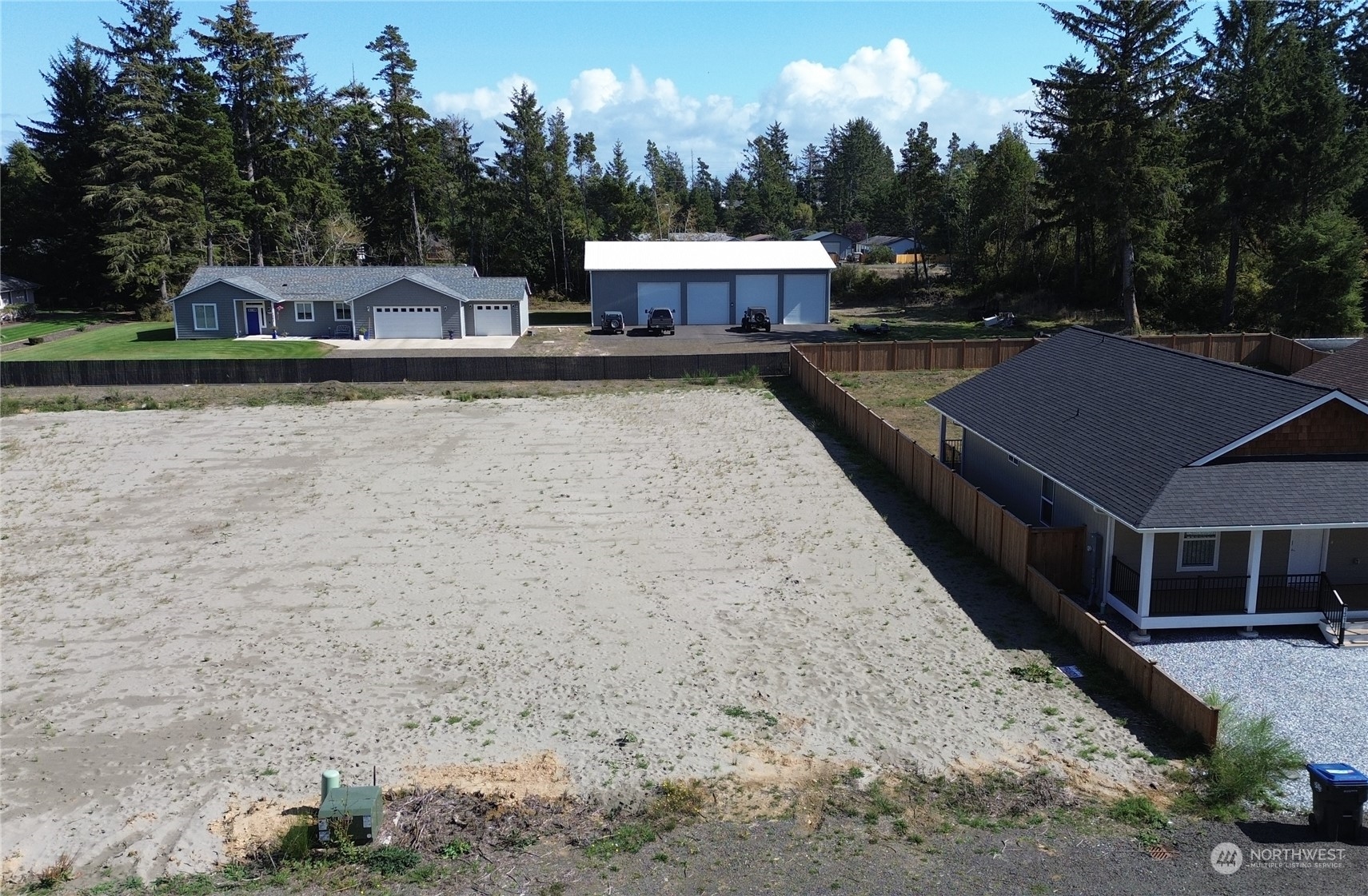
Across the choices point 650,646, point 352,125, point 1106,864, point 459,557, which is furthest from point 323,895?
point 352,125

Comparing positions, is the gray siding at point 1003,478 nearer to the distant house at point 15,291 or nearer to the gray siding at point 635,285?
the gray siding at point 635,285

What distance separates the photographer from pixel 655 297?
57.0 metres

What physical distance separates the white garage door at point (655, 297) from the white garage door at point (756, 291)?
340 cm

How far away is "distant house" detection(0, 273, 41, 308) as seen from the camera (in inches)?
2472

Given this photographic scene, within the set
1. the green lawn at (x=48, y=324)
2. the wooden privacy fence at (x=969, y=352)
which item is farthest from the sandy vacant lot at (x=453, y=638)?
the green lawn at (x=48, y=324)

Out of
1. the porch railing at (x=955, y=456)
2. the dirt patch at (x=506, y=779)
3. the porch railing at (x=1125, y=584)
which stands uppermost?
the porch railing at (x=955, y=456)

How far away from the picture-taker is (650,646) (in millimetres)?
17312

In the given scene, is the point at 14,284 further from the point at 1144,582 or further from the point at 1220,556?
the point at 1220,556

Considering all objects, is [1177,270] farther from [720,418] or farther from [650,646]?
[650,646]

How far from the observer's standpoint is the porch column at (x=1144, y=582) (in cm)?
1664

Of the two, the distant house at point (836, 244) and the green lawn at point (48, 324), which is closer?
the green lawn at point (48, 324)

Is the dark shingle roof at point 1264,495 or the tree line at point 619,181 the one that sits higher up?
the tree line at point 619,181

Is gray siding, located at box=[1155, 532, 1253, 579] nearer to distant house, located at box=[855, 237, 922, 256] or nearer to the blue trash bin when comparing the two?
the blue trash bin

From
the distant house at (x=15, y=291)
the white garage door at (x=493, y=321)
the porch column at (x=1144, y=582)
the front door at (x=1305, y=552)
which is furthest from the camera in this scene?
the distant house at (x=15, y=291)
